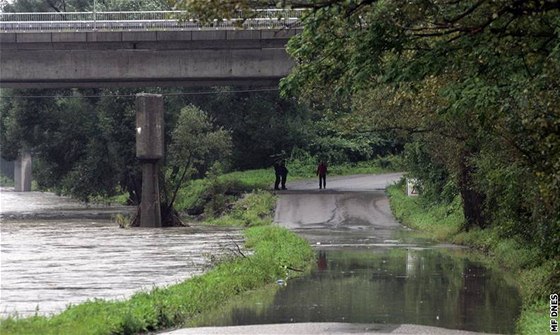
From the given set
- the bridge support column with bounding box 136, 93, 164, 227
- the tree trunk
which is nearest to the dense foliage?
the tree trunk

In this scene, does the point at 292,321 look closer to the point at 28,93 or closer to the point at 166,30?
the point at 166,30

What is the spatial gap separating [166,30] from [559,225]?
3169 centimetres

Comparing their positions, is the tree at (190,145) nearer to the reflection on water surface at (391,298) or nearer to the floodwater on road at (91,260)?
the floodwater on road at (91,260)

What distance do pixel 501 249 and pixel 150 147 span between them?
20.6 m

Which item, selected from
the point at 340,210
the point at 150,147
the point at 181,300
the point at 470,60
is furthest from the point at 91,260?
the point at 340,210

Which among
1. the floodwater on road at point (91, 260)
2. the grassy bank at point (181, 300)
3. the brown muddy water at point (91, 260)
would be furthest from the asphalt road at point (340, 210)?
the grassy bank at point (181, 300)

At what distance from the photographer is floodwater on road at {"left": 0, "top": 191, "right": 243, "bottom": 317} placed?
2123cm

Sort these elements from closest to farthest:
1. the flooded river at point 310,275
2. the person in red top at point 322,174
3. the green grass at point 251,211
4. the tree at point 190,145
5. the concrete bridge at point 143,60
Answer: the flooded river at point 310,275, the green grass at point 251,211, the concrete bridge at point 143,60, the tree at point 190,145, the person in red top at point 322,174

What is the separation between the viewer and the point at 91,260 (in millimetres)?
29656

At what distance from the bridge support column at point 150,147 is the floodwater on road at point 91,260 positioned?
158 centimetres

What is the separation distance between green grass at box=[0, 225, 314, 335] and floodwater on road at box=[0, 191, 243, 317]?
1.12m

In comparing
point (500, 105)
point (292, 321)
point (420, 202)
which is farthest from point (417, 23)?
point (420, 202)

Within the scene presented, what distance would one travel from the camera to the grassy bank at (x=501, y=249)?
727 inches

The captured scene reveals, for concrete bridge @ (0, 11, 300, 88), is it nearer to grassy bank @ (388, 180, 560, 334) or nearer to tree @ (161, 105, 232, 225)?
tree @ (161, 105, 232, 225)
